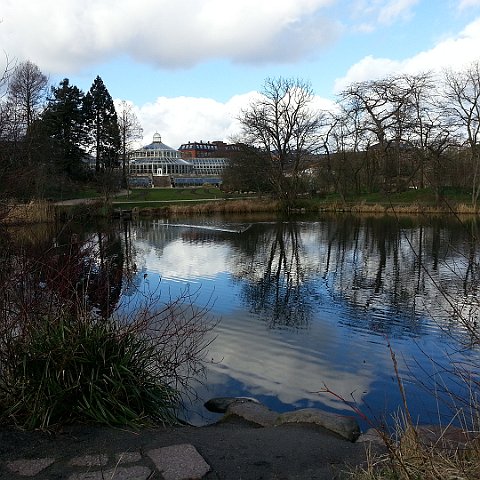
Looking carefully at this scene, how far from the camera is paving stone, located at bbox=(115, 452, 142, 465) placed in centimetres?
403

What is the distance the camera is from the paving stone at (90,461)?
12.9 ft

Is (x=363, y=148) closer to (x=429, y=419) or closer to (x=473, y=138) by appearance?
(x=473, y=138)

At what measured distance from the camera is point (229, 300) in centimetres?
1335

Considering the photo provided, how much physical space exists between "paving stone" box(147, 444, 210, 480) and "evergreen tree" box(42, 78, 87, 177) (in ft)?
162

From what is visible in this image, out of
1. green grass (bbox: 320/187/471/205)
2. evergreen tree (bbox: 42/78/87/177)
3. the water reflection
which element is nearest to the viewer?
the water reflection

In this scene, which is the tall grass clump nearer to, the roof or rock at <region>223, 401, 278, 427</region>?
rock at <region>223, 401, 278, 427</region>

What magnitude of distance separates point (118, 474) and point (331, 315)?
8.53m

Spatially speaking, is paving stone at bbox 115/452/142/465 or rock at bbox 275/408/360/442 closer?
paving stone at bbox 115/452/142/465

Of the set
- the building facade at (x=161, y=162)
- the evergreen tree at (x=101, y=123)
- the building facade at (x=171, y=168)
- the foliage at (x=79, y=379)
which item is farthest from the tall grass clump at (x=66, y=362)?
the building facade at (x=161, y=162)

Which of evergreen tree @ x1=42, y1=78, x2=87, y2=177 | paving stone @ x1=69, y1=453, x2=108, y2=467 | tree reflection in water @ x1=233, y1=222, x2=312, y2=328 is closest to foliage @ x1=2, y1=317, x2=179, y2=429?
paving stone @ x1=69, y1=453, x2=108, y2=467

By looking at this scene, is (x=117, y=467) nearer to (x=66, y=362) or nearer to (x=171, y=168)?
(x=66, y=362)

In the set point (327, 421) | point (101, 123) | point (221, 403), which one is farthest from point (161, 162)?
point (327, 421)

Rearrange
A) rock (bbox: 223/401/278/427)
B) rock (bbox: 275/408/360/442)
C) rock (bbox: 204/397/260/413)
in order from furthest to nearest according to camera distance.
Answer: rock (bbox: 204/397/260/413) → rock (bbox: 223/401/278/427) → rock (bbox: 275/408/360/442)

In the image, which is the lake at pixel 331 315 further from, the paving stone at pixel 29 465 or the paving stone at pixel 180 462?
the paving stone at pixel 29 465
